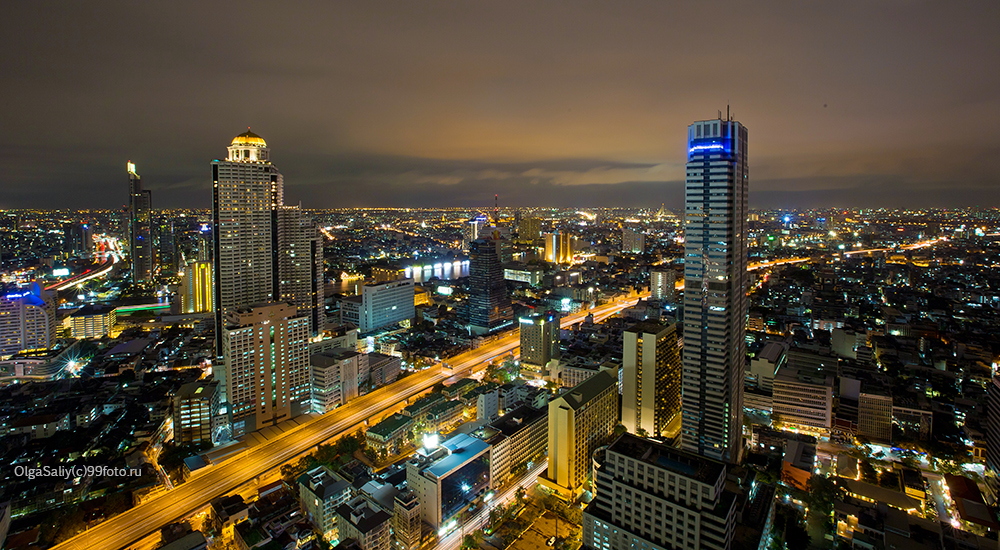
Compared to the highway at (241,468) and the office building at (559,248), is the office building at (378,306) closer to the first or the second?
the highway at (241,468)

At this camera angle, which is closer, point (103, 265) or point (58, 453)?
point (58, 453)

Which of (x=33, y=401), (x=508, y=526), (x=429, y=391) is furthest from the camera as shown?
(x=429, y=391)

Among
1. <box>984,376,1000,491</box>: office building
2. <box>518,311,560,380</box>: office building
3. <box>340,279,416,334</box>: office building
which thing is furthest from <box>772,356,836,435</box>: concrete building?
<box>340,279,416,334</box>: office building

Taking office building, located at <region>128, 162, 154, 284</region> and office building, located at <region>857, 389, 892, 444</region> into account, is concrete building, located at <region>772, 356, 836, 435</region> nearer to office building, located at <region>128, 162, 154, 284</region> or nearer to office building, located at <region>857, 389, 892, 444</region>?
office building, located at <region>857, 389, 892, 444</region>

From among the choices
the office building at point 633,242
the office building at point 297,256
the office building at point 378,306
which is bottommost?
the office building at point 378,306

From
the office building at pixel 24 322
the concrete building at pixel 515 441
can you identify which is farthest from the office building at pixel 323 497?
the office building at pixel 24 322

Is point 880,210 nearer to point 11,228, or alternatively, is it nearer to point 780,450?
point 780,450

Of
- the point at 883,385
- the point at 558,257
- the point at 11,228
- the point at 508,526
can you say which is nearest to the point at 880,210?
the point at 558,257
